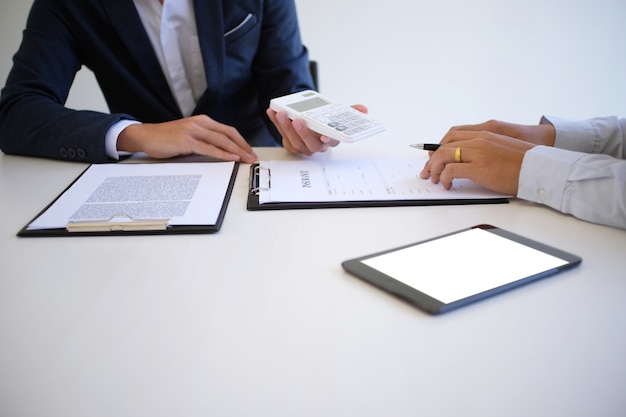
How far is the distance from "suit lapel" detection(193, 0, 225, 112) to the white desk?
0.61m

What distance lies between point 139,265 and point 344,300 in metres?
0.23

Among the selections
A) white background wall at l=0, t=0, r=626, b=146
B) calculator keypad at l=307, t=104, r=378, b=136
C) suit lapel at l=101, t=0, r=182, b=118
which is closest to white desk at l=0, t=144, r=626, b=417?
calculator keypad at l=307, t=104, r=378, b=136

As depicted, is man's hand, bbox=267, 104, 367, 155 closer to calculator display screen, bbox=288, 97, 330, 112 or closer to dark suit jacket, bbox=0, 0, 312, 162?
calculator display screen, bbox=288, 97, 330, 112

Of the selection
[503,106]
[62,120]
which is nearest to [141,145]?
[62,120]

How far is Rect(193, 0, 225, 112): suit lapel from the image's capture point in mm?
1146

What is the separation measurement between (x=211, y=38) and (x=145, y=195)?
524 mm

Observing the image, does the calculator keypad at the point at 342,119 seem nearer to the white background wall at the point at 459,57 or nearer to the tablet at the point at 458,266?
the tablet at the point at 458,266

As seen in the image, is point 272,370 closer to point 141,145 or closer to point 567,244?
point 567,244

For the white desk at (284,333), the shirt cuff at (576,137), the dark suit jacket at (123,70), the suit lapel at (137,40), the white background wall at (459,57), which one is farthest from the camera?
the white background wall at (459,57)

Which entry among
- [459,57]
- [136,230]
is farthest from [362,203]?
[459,57]

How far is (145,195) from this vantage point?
2.51ft

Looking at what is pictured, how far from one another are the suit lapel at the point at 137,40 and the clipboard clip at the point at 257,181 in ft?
1.37

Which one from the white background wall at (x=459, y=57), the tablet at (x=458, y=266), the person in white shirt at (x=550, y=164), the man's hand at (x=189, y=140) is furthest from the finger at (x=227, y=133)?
the white background wall at (x=459, y=57)

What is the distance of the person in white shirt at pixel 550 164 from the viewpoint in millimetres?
684
